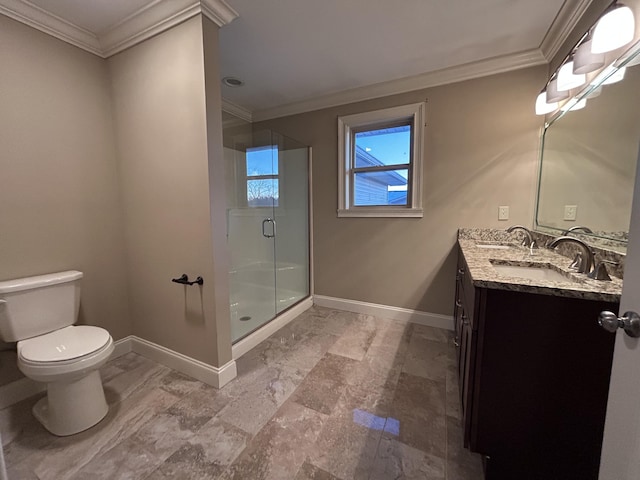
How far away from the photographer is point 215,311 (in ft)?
5.45

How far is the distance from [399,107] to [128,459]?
3070 mm

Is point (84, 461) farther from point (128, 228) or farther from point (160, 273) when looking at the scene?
point (128, 228)

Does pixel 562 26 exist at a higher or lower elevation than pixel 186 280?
higher

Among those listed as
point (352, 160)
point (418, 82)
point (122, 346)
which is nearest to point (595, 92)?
point (418, 82)

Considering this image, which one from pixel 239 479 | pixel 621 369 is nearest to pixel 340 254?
pixel 239 479

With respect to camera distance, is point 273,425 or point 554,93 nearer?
point 273,425

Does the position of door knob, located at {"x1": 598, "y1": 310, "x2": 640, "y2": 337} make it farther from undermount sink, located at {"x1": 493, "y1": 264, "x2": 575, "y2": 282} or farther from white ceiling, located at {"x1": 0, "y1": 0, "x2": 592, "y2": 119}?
white ceiling, located at {"x1": 0, "y1": 0, "x2": 592, "y2": 119}

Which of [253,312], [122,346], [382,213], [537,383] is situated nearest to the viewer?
[537,383]

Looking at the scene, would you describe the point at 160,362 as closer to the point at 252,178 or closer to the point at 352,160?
the point at 252,178

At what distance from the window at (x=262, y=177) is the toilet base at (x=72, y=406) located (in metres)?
2.03

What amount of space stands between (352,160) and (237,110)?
143 cm

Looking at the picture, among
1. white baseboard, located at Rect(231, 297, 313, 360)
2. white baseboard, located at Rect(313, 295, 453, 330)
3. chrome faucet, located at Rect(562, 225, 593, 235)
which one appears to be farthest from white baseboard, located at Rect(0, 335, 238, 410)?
chrome faucet, located at Rect(562, 225, 593, 235)

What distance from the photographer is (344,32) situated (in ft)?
5.80

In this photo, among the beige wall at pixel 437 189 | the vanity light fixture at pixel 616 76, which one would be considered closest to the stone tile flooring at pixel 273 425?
the beige wall at pixel 437 189
